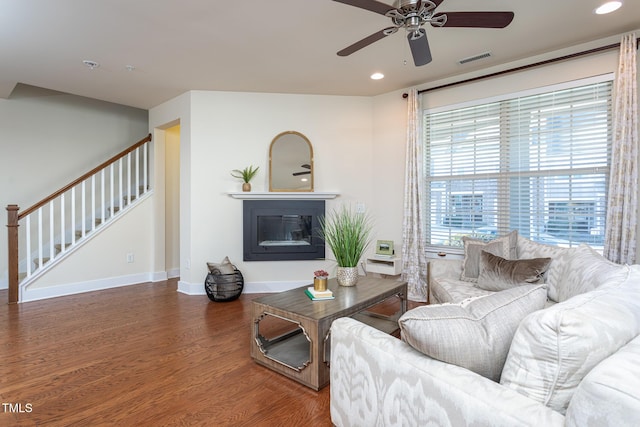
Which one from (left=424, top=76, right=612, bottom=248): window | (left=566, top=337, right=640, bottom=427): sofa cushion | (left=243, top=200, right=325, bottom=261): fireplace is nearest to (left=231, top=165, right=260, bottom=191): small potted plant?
(left=243, top=200, right=325, bottom=261): fireplace

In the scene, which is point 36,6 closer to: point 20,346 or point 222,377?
point 20,346

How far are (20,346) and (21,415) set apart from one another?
1.18 meters

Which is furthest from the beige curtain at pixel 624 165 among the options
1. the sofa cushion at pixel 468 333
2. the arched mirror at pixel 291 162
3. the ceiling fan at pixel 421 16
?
the arched mirror at pixel 291 162

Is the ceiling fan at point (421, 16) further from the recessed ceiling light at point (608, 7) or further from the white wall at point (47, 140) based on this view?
the white wall at point (47, 140)

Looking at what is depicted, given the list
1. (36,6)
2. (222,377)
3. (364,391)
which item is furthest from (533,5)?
(36,6)

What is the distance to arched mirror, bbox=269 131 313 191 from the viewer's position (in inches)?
177

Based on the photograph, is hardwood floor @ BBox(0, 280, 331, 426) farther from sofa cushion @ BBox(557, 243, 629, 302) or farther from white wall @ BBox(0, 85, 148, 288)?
white wall @ BBox(0, 85, 148, 288)

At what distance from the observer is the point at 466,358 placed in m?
1.11

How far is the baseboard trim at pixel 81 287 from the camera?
4035 mm

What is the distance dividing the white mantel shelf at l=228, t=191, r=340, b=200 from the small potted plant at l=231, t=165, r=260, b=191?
0.29 feet

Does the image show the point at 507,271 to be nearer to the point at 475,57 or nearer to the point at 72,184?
the point at 475,57

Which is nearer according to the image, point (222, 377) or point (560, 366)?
point (560, 366)

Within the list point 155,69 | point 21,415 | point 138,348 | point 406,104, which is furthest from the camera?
point 406,104

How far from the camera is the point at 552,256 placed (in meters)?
2.68
